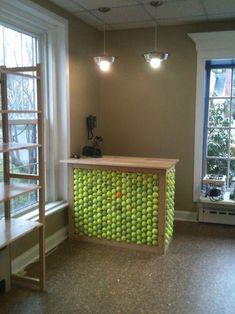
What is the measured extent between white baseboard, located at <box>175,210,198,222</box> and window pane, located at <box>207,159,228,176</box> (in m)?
0.57

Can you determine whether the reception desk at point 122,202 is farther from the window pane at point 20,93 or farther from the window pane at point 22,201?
the window pane at point 20,93

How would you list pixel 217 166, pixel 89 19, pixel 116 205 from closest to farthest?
pixel 116 205
pixel 89 19
pixel 217 166

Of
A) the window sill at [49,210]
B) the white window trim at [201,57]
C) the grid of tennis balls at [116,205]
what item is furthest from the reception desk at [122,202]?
the white window trim at [201,57]

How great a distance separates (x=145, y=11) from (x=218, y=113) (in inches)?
58.8

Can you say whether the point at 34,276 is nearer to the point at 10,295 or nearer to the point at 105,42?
the point at 10,295

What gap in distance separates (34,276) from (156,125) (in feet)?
7.44

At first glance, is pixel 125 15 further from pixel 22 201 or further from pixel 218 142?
pixel 22 201

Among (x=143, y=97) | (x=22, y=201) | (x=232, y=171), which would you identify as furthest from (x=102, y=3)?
(x=232, y=171)

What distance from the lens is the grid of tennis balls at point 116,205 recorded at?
3.23m

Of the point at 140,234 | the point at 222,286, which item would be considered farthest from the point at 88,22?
the point at 222,286

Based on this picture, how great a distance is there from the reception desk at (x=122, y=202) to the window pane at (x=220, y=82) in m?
1.33

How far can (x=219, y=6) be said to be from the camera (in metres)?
3.35

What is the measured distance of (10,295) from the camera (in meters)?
2.52

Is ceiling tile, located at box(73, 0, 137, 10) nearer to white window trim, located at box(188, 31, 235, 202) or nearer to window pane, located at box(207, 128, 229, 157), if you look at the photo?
white window trim, located at box(188, 31, 235, 202)
